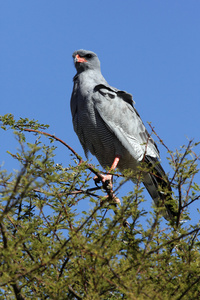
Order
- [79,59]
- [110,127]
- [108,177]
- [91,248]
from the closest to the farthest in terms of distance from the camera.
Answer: [91,248]
[108,177]
[110,127]
[79,59]

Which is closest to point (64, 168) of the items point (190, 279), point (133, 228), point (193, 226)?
point (133, 228)

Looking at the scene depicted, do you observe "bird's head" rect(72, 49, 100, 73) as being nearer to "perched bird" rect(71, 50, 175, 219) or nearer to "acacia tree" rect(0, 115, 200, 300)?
"perched bird" rect(71, 50, 175, 219)

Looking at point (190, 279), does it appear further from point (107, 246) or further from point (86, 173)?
point (86, 173)

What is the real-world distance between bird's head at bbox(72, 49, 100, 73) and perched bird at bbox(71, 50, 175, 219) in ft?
0.61

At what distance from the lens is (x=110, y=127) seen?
5.18 metres

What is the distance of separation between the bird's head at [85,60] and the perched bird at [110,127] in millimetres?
184

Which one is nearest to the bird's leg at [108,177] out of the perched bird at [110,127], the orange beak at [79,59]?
the perched bird at [110,127]

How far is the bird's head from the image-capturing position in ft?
18.9

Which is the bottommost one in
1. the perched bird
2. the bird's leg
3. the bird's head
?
the bird's leg

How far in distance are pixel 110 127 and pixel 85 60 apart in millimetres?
1168

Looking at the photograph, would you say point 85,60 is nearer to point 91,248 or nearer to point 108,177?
point 108,177

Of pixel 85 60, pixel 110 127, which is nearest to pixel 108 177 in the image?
pixel 110 127

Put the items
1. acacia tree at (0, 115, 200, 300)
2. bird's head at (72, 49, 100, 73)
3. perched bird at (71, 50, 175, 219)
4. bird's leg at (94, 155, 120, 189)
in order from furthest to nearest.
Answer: bird's head at (72, 49, 100, 73) < perched bird at (71, 50, 175, 219) < bird's leg at (94, 155, 120, 189) < acacia tree at (0, 115, 200, 300)

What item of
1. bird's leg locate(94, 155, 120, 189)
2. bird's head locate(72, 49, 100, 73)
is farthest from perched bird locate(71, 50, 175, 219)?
bird's head locate(72, 49, 100, 73)
